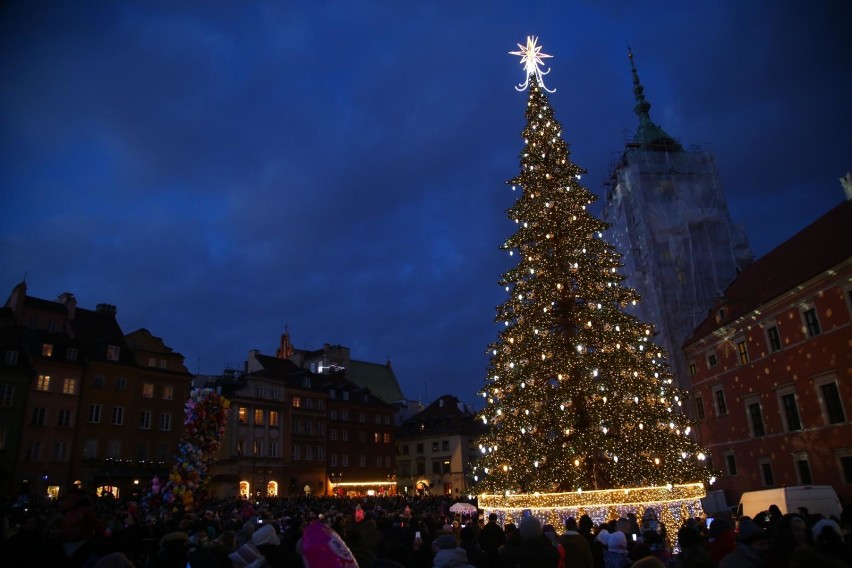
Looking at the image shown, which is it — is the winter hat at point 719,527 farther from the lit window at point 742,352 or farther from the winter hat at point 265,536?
the lit window at point 742,352

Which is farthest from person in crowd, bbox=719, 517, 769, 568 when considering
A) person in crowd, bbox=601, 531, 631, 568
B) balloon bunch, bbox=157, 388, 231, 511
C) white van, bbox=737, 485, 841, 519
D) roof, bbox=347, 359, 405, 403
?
roof, bbox=347, 359, 405, 403

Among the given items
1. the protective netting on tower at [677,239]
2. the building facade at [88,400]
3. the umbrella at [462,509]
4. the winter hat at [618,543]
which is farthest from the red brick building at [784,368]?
the building facade at [88,400]

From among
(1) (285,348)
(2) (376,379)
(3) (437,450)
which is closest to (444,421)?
(3) (437,450)

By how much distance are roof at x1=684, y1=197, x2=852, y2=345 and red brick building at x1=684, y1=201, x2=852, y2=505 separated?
7 cm

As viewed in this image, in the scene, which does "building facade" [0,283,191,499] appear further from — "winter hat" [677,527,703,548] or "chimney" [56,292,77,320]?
"winter hat" [677,527,703,548]

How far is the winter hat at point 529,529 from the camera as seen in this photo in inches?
261

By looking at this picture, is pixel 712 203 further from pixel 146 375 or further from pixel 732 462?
pixel 146 375

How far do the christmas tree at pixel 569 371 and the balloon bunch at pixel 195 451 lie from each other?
28.6ft

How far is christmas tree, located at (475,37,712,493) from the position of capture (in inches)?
634

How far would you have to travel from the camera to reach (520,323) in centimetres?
1816

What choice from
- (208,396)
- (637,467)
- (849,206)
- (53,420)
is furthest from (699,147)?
(53,420)

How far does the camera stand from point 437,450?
2665 inches

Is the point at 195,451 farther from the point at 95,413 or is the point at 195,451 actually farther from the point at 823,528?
the point at 95,413

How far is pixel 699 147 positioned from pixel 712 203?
524 centimetres
